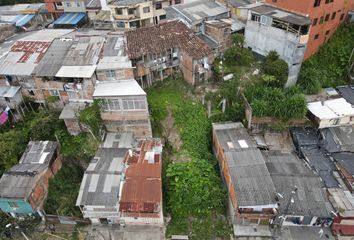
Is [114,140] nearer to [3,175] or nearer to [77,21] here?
[3,175]

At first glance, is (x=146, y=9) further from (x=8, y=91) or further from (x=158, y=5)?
(x=8, y=91)

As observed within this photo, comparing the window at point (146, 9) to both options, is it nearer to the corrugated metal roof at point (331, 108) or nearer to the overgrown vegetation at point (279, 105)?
the overgrown vegetation at point (279, 105)

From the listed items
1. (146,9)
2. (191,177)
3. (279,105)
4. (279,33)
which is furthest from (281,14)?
(191,177)

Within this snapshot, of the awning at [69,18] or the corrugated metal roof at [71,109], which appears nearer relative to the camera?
the corrugated metal roof at [71,109]

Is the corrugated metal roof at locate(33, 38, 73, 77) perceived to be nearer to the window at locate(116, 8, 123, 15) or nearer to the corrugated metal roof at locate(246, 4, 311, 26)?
the window at locate(116, 8, 123, 15)

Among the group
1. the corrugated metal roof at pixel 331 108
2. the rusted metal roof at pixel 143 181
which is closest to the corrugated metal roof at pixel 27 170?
the rusted metal roof at pixel 143 181

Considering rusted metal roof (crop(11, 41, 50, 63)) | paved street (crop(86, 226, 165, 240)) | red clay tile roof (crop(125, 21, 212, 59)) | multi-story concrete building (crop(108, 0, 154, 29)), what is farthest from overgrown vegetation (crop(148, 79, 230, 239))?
multi-story concrete building (crop(108, 0, 154, 29))
